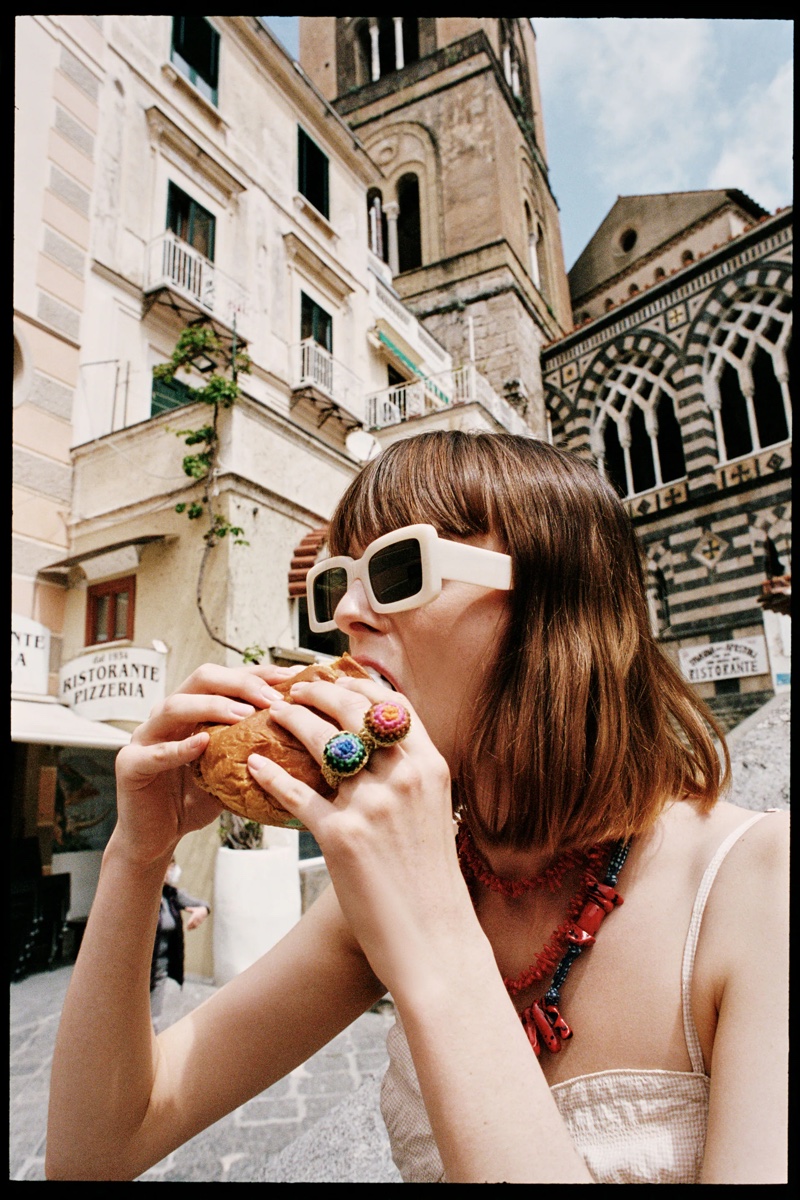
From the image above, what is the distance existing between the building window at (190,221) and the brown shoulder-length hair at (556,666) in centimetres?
1107

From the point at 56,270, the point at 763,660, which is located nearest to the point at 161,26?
the point at 56,270

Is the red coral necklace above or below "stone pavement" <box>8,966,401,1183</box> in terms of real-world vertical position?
above

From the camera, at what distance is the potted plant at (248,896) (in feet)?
21.3

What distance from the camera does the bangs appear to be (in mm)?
1182

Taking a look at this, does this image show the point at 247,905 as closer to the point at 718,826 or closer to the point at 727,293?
the point at 718,826

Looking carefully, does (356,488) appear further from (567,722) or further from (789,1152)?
(789,1152)

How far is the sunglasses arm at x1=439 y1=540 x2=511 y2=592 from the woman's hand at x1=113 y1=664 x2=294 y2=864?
13.4 inches

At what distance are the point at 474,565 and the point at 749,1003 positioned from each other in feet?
2.39

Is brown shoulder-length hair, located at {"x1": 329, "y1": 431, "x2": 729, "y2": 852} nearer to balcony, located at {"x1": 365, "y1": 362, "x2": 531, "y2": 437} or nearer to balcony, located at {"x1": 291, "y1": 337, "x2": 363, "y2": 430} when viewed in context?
balcony, located at {"x1": 291, "y1": 337, "x2": 363, "y2": 430}

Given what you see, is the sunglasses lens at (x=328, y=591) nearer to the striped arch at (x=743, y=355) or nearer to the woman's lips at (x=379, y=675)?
the woman's lips at (x=379, y=675)

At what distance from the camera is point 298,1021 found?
1337 millimetres

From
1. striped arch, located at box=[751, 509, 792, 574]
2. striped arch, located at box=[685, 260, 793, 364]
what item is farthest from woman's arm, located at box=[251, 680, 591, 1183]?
striped arch, located at box=[685, 260, 793, 364]

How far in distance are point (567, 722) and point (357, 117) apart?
2803 centimetres

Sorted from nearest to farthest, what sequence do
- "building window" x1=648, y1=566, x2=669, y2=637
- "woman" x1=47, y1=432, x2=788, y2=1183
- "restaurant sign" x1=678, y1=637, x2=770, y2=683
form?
"woman" x1=47, y1=432, x2=788, y2=1183 < "restaurant sign" x1=678, y1=637, x2=770, y2=683 < "building window" x1=648, y1=566, x2=669, y2=637
